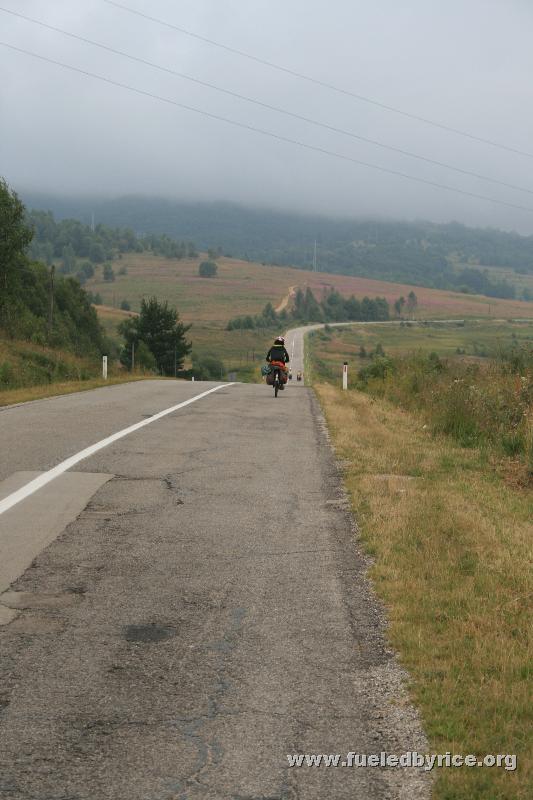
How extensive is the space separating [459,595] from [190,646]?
2026 mm

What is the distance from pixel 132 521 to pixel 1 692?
3.89 meters

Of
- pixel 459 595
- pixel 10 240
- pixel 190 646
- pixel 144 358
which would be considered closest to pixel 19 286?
pixel 10 240

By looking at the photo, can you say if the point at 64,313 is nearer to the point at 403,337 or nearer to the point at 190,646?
the point at 403,337

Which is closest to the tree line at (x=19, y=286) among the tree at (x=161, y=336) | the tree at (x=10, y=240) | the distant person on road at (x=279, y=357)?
the tree at (x=10, y=240)

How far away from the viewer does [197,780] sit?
12.2 feet

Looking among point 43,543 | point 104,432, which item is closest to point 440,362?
point 104,432

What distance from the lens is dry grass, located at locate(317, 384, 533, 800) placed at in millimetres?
4137

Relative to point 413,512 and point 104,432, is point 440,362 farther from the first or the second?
point 413,512

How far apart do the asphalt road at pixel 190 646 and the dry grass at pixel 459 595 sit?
17cm

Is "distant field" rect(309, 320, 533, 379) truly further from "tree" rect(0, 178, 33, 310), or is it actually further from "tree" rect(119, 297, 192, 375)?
"tree" rect(0, 178, 33, 310)

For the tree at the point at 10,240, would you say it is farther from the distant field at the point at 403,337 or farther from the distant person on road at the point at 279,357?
the distant field at the point at 403,337

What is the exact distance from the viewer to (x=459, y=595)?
6.31 meters

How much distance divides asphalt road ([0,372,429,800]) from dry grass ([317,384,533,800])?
17cm

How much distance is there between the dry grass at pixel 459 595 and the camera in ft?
13.6
